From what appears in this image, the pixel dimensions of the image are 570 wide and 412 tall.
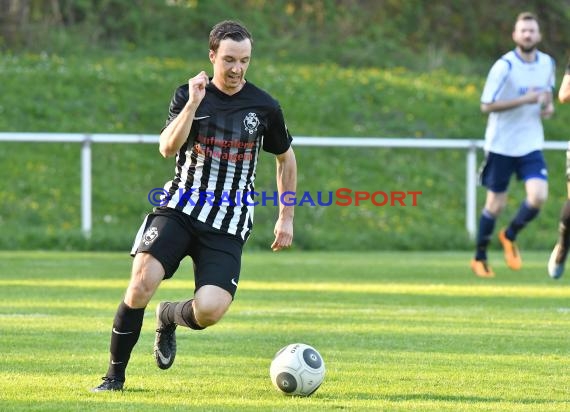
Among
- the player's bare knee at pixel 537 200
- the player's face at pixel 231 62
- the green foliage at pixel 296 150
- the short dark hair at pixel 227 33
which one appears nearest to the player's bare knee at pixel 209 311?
the player's face at pixel 231 62

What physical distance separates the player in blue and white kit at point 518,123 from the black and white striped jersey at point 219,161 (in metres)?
6.67

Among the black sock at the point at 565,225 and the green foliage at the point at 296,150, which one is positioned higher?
the black sock at the point at 565,225

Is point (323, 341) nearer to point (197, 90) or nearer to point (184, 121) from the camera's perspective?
point (184, 121)

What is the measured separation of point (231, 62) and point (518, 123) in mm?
7326

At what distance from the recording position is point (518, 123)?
546 inches

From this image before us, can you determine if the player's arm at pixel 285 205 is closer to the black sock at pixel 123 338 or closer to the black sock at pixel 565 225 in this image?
the black sock at pixel 123 338

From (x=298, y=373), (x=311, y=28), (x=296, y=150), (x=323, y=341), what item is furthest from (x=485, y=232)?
(x=311, y=28)

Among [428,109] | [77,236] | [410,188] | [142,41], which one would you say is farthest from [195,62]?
[77,236]

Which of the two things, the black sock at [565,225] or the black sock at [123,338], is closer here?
the black sock at [123,338]

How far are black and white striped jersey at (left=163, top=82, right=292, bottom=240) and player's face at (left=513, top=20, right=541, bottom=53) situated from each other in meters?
6.93

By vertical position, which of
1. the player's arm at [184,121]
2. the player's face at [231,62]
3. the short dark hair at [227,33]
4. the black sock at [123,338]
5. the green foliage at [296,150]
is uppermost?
the short dark hair at [227,33]

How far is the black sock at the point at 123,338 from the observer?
673cm

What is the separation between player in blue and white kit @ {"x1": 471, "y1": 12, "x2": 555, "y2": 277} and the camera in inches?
537

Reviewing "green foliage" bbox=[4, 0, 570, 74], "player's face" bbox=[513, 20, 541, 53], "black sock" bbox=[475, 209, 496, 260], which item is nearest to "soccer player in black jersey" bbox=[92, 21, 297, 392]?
"player's face" bbox=[513, 20, 541, 53]
